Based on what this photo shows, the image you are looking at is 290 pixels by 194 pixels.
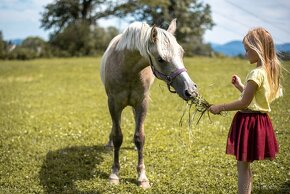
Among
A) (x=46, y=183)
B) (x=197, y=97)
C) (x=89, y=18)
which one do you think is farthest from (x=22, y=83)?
(x=89, y=18)

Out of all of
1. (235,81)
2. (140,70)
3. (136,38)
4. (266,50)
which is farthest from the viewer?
(140,70)

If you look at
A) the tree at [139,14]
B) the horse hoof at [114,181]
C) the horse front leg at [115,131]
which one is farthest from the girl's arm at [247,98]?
the tree at [139,14]

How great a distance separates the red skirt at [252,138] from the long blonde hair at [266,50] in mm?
420

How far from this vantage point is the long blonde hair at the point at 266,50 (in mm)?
4441

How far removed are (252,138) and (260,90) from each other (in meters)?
0.63

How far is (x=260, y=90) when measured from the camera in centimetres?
445

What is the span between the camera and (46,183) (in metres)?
6.41

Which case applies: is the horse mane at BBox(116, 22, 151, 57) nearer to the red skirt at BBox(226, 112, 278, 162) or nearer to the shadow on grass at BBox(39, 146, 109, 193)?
the red skirt at BBox(226, 112, 278, 162)

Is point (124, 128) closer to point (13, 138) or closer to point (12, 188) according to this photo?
point (13, 138)

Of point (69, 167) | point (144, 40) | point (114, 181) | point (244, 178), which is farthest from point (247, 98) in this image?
point (69, 167)

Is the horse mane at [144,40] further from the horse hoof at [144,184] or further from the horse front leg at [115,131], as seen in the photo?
the horse hoof at [144,184]

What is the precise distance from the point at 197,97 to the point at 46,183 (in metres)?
3.35

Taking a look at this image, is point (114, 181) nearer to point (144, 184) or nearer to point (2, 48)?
point (144, 184)

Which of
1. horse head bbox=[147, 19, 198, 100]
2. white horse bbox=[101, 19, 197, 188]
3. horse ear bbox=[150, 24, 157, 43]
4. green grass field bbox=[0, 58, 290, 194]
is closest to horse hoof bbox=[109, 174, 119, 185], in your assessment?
white horse bbox=[101, 19, 197, 188]
